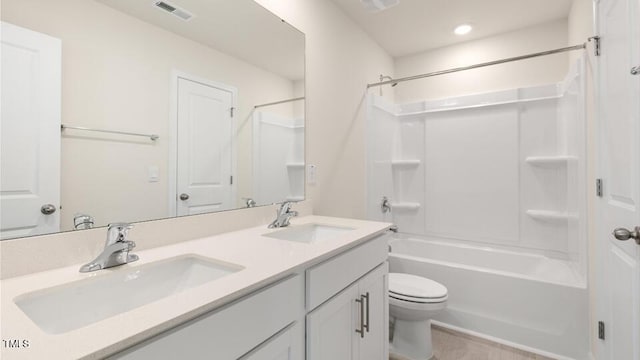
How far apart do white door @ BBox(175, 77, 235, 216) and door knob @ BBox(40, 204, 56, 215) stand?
1.25ft

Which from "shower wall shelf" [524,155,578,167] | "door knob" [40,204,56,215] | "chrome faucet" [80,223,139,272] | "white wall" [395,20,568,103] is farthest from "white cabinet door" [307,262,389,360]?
"white wall" [395,20,568,103]

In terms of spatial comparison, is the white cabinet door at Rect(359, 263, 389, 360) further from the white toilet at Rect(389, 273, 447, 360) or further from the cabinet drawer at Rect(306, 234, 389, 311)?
the white toilet at Rect(389, 273, 447, 360)

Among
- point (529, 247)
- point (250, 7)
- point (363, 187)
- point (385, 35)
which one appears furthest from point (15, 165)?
point (529, 247)

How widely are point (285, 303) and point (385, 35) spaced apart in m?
2.60

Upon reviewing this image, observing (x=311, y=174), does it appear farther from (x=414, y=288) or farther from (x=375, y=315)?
(x=414, y=288)

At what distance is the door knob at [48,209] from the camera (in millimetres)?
833

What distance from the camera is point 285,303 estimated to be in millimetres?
845

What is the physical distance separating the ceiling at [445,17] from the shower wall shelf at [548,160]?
1180 mm

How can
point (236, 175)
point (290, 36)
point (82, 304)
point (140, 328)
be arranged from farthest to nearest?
1. point (290, 36)
2. point (236, 175)
3. point (82, 304)
4. point (140, 328)

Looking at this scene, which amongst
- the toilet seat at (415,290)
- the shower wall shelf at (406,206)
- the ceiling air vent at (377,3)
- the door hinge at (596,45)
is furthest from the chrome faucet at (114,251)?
the shower wall shelf at (406,206)

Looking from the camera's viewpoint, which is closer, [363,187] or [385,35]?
[363,187]

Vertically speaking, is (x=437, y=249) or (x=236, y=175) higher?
(x=236, y=175)

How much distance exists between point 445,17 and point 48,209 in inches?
110

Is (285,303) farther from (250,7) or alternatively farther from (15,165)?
(250,7)
